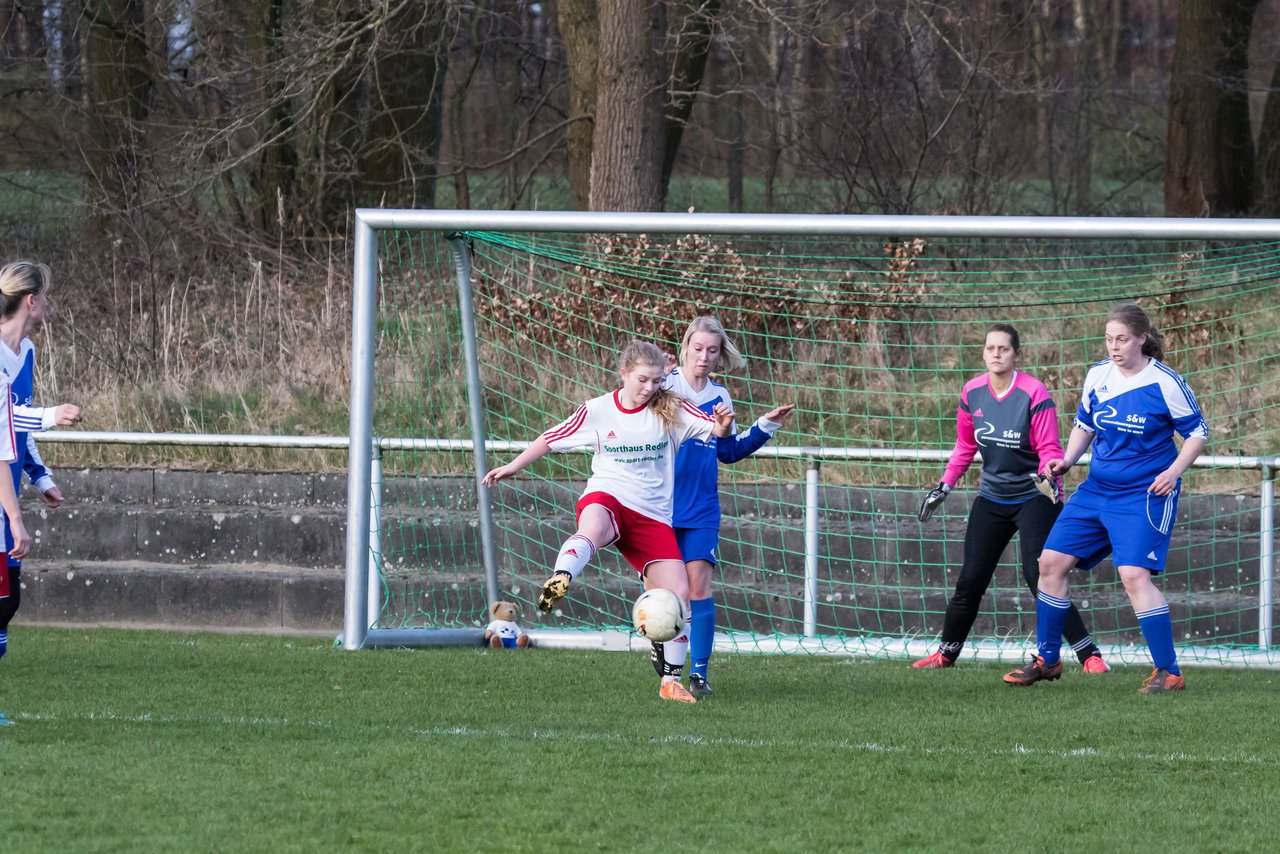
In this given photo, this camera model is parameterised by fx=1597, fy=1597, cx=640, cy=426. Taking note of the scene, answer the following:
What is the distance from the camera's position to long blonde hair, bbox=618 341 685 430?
21.2ft

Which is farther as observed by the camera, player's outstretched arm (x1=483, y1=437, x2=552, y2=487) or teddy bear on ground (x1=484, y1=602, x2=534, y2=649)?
teddy bear on ground (x1=484, y1=602, x2=534, y2=649)

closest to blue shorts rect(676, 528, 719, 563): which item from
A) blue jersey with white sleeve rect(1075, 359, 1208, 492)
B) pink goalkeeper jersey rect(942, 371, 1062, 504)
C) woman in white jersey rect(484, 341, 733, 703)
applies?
woman in white jersey rect(484, 341, 733, 703)

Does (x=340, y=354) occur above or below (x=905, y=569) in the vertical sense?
above

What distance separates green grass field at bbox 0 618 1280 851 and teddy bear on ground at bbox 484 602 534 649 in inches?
33.8

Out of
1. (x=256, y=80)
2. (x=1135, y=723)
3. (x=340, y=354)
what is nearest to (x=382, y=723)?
(x=1135, y=723)

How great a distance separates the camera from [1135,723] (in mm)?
6094

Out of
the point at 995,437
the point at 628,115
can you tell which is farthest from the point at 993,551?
the point at 628,115

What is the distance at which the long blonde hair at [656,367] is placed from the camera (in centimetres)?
645

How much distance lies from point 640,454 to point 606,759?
5.33ft

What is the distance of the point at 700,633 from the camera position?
686 cm

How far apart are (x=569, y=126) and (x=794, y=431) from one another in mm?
5880

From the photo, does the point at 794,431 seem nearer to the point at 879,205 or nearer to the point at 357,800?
the point at 879,205

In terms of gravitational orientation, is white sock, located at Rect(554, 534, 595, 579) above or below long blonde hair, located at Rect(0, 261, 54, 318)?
below

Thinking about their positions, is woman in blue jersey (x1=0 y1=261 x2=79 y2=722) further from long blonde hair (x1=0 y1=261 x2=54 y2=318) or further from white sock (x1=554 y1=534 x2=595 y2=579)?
white sock (x1=554 y1=534 x2=595 y2=579)
